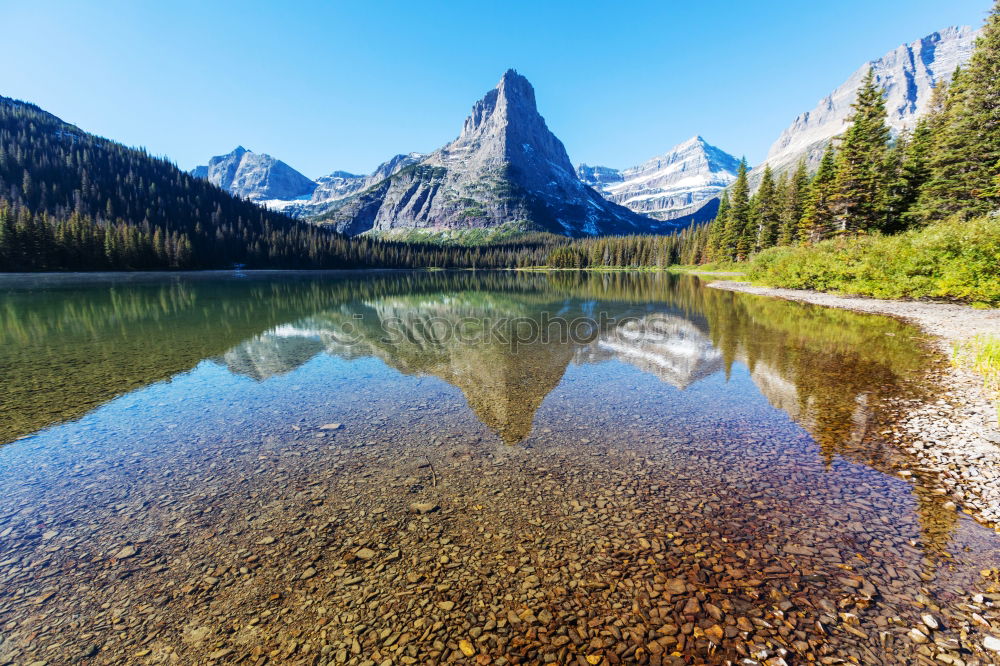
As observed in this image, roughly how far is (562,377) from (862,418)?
10.8 metres

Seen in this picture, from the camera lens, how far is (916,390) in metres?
14.8

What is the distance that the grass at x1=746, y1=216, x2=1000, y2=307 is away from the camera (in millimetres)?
28281

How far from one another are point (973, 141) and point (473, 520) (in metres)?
66.6

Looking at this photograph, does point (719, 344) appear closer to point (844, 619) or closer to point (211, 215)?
point (844, 619)

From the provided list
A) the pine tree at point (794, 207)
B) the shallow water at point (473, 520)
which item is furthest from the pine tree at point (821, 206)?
the shallow water at point (473, 520)

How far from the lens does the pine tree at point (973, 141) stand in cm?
4081

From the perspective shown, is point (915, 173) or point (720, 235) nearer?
point (915, 173)

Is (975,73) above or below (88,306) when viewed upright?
above

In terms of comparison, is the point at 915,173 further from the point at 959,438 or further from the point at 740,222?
the point at 959,438

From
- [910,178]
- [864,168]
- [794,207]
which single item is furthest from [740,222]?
[910,178]

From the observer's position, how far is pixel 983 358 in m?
17.1

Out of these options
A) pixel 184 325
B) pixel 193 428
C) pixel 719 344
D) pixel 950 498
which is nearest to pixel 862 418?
pixel 950 498

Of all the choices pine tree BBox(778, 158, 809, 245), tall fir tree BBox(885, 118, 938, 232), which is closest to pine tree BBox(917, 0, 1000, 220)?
tall fir tree BBox(885, 118, 938, 232)

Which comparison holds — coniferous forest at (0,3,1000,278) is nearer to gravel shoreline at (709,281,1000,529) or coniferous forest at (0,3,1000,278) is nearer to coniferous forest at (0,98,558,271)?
coniferous forest at (0,98,558,271)
